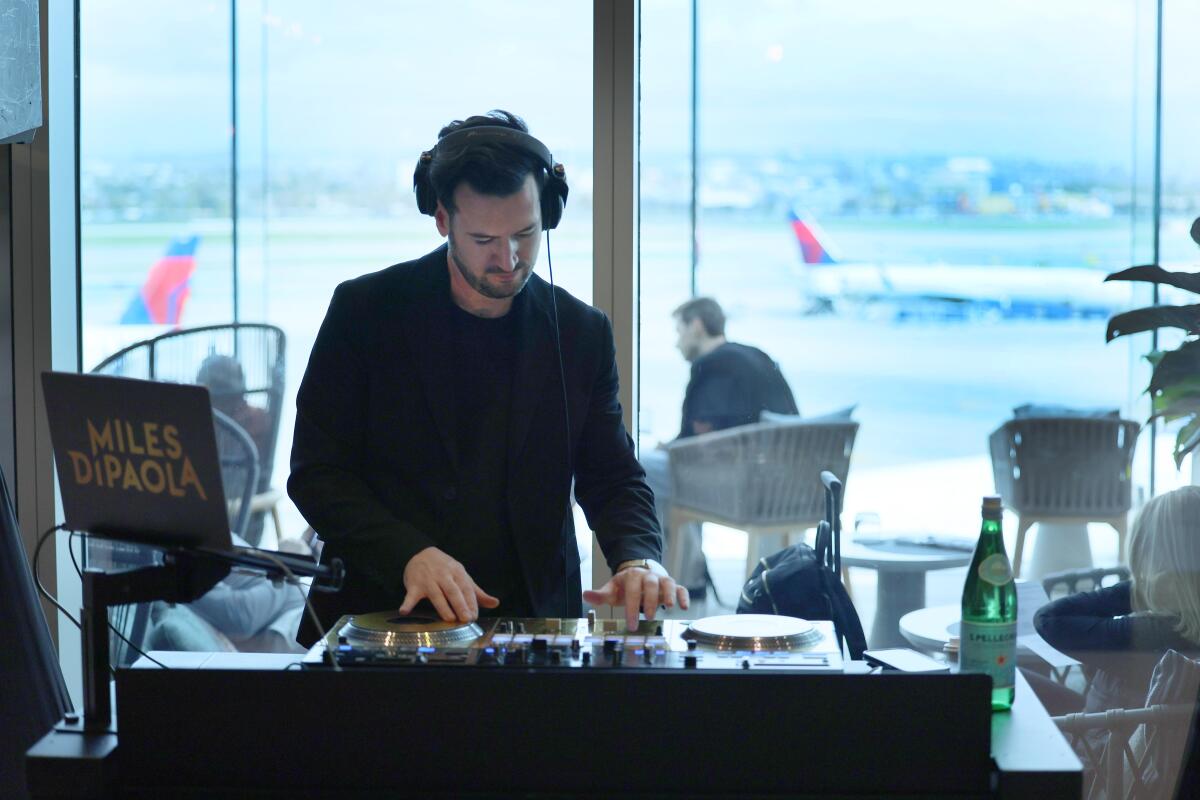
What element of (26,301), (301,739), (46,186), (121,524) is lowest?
(301,739)

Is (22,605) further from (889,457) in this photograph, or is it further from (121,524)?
(889,457)

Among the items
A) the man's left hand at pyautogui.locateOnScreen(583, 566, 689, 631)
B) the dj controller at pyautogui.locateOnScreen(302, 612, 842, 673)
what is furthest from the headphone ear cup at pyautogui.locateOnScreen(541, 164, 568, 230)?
the dj controller at pyautogui.locateOnScreen(302, 612, 842, 673)

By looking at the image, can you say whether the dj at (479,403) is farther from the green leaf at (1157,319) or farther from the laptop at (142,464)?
the green leaf at (1157,319)

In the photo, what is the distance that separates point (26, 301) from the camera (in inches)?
121

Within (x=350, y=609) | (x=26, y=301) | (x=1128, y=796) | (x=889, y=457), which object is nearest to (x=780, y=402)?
(x=889, y=457)

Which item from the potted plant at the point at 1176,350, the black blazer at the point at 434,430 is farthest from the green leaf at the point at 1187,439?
the black blazer at the point at 434,430

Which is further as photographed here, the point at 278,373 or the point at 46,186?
the point at 278,373

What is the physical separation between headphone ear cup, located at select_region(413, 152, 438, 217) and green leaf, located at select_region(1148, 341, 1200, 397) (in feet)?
5.70

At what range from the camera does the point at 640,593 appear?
1632 millimetres

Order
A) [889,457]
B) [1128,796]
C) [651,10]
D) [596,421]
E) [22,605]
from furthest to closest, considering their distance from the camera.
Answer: [889,457], [651,10], [1128,796], [596,421], [22,605]

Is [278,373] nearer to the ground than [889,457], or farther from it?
farther from it

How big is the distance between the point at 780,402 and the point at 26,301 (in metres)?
1.83

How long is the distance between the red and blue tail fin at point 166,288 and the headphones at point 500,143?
1509 millimetres

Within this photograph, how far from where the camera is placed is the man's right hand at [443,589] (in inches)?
59.8
